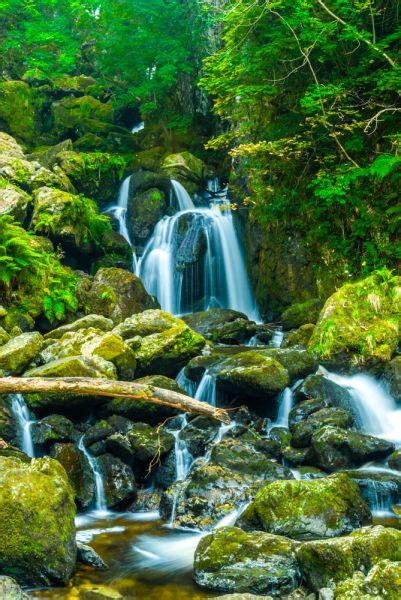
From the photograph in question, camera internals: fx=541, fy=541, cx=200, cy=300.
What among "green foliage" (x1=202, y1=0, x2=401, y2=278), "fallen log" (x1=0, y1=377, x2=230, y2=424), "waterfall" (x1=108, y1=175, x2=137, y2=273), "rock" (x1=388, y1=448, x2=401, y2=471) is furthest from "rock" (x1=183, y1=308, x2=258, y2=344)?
"fallen log" (x1=0, y1=377, x2=230, y2=424)

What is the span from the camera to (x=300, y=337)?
1095cm

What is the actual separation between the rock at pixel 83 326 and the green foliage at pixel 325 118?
15.7 feet

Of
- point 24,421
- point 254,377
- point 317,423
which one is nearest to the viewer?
point 24,421

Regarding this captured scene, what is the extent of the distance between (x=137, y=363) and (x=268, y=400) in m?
2.29

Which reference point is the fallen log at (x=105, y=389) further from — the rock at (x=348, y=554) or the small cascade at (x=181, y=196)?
the small cascade at (x=181, y=196)

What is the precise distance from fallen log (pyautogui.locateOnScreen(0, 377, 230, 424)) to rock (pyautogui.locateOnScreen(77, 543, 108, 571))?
1437mm

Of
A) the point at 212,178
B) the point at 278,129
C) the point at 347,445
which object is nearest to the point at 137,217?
the point at 212,178

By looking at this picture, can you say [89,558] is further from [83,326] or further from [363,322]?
[363,322]

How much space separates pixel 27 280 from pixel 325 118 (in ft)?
22.6

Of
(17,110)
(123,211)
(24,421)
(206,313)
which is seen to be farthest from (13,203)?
(17,110)

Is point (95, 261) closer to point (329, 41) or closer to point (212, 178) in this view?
point (212, 178)

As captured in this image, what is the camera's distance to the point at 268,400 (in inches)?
332

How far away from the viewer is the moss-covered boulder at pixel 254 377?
8.15 m

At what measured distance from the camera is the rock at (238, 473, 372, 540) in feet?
17.0
